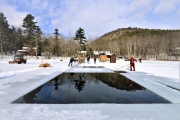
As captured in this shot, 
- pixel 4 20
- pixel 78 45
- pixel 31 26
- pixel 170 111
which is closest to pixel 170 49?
pixel 78 45

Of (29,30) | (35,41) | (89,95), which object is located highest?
(29,30)

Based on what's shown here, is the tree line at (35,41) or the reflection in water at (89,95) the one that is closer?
the reflection in water at (89,95)

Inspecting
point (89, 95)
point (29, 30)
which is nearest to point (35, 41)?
point (29, 30)

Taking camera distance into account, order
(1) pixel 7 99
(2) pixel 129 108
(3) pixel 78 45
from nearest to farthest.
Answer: (2) pixel 129 108 → (1) pixel 7 99 → (3) pixel 78 45

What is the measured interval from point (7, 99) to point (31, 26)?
5593 centimetres

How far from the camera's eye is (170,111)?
13.2 feet

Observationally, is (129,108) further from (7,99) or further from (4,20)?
(4,20)

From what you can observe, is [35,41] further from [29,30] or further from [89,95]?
[89,95]

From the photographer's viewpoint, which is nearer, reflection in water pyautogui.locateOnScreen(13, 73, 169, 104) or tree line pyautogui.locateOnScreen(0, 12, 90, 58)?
reflection in water pyautogui.locateOnScreen(13, 73, 169, 104)

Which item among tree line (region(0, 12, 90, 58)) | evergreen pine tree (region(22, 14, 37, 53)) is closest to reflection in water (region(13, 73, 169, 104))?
tree line (region(0, 12, 90, 58))

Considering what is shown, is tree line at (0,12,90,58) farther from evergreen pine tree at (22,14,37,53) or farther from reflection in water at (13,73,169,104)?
reflection in water at (13,73,169,104)

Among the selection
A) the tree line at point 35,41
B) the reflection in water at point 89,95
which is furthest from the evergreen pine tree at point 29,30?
the reflection in water at point 89,95

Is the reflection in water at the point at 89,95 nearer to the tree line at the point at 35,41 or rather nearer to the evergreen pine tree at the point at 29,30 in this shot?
the tree line at the point at 35,41

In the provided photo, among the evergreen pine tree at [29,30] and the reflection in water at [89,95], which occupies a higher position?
the evergreen pine tree at [29,30]
